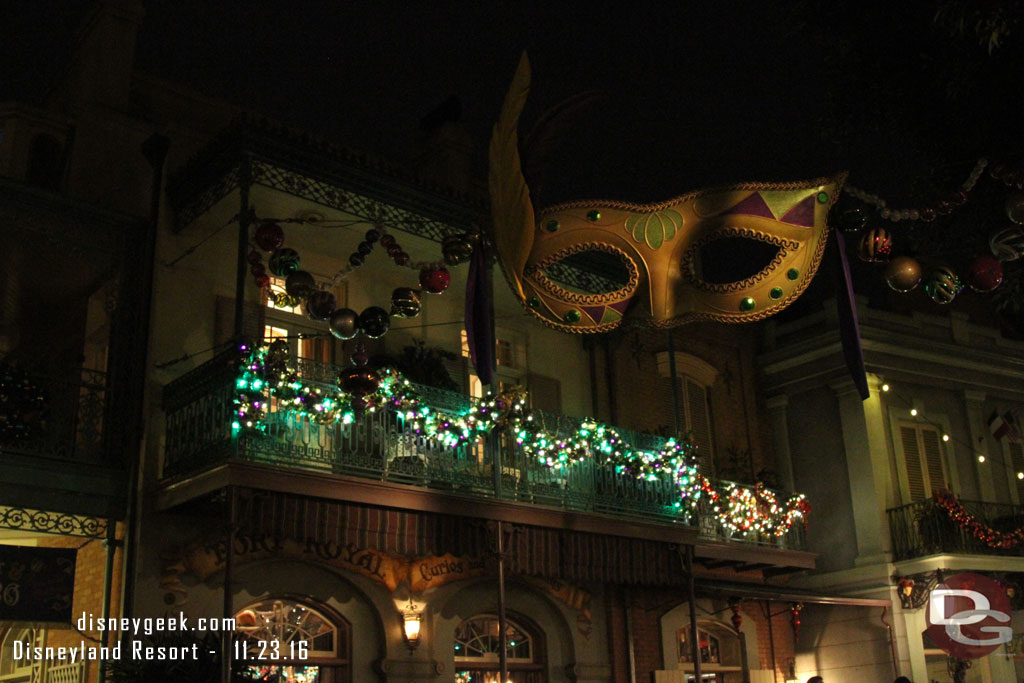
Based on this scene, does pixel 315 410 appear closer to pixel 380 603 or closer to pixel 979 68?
pixel 380 603

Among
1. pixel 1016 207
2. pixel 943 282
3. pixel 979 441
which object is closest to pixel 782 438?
pixel 979 441

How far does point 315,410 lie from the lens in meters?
11.5

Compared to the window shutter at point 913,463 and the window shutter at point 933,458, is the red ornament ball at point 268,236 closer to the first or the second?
the window shutter at point 913,463

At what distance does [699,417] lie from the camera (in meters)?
17.9

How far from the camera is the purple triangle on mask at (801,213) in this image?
33.9 ft

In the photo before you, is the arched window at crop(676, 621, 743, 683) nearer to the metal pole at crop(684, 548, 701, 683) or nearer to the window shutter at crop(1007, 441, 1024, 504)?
the metal pole at crop(684, 548, 701, 683)

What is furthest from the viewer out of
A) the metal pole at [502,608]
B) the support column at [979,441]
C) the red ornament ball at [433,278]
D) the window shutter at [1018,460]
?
the window shutter at [1018,460]

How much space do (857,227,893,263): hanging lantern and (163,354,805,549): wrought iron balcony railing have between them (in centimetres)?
530

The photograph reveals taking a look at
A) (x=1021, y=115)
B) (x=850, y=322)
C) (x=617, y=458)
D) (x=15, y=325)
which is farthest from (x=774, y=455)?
(x=15, y=325)

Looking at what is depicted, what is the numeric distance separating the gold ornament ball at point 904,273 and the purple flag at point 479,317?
430 cm

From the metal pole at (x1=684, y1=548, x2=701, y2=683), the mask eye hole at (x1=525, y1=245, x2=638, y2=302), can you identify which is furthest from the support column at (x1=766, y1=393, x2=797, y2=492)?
the mask eye hole at (x1=525, y1=245, x2=638, y2=302)

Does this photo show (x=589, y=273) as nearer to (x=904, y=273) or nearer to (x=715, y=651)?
(x=715, y=651)

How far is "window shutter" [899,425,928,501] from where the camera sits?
60.5 ft

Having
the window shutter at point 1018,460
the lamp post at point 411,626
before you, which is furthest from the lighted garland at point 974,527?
the lamp post at point 411,626
